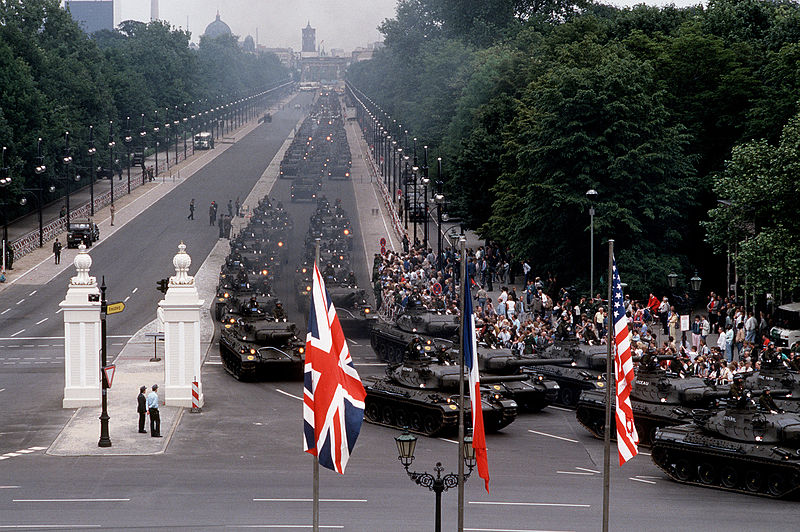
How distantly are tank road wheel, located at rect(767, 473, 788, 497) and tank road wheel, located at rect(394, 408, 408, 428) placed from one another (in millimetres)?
11566

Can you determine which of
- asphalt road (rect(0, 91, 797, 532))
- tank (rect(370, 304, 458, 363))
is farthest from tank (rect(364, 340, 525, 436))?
tank (rect(370, 304, 458, 363))

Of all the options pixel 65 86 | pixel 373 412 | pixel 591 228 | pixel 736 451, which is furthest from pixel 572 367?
pixel 65 86

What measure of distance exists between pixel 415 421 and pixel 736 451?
34.2 feet

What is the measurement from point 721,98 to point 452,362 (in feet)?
120

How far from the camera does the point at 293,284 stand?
230ft

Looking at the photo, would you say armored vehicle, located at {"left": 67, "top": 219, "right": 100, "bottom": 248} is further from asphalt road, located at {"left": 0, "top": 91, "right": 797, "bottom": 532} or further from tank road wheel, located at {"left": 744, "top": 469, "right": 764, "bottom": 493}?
tank road wheel, located at {"left": 744, "top": 469, "right": 764, "bottom": 493}

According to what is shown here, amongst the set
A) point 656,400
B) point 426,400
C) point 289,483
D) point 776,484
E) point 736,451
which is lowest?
point 289,483

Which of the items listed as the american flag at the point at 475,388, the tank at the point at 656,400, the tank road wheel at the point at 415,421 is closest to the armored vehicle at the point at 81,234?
the tank road wheel at the point at 415,421

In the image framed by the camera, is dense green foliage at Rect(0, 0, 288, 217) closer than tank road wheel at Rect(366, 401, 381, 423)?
No

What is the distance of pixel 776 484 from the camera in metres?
30.9

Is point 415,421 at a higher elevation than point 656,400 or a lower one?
lower

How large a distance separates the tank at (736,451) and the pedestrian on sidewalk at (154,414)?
13.9 metres

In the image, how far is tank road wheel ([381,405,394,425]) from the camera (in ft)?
130

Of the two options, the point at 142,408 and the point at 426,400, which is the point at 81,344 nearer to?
the point at 142,408
